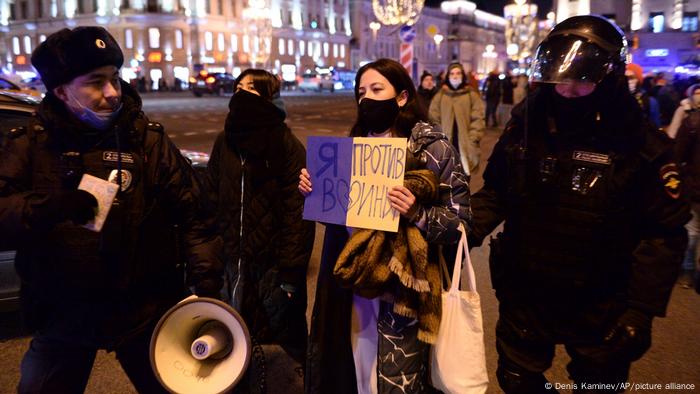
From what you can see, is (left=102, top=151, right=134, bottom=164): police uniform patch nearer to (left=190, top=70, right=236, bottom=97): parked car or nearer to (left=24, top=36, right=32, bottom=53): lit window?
(left=190, top=70, right=236, bottom=97): parked car

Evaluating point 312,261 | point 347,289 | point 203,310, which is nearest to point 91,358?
point 203,310

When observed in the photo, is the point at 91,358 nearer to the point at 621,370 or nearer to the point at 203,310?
the point at 203,310

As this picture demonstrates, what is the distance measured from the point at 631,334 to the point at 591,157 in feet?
2.38

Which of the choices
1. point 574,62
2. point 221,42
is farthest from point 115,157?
point 221,42

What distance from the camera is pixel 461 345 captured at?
Answer: 2.35 metres

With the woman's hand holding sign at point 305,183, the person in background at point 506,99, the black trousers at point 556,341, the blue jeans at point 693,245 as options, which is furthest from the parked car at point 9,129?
the person in background at point 506,99

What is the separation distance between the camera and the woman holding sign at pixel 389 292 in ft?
Answer: 8.07

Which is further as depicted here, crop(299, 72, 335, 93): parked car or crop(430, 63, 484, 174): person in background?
crop(299, 72, 335, 93): parked car

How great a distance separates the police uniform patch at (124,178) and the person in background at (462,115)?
643 centimetres

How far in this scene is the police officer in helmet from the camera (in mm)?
2348

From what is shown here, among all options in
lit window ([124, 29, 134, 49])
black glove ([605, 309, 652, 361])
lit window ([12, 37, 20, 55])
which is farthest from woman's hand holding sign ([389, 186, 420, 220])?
lit window ([12, 37, 20, 55])

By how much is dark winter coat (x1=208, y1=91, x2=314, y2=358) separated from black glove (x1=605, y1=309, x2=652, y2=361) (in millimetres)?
1607

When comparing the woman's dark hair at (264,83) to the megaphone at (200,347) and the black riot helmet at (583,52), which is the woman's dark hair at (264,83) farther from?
the black riot helmet at (583,52)

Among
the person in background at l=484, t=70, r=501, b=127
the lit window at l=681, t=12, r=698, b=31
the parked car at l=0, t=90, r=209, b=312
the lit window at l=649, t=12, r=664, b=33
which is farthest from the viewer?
the lit window at l=649, t=12, r=664, b=33
